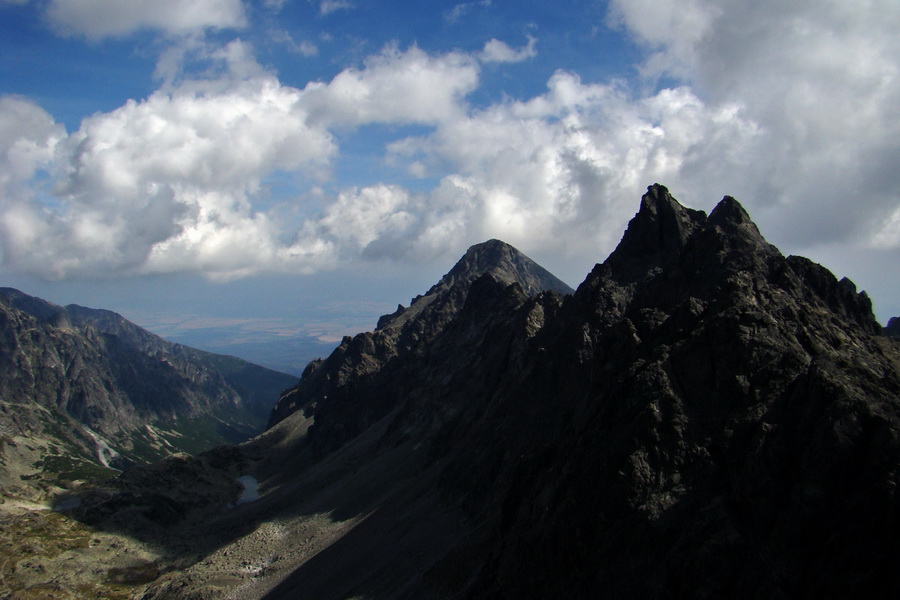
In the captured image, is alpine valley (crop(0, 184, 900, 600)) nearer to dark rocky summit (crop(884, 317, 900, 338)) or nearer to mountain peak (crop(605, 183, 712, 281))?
mountain peak (crop(605, 183, 712, 281))

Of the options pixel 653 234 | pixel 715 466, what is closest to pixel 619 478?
pixel 715 466

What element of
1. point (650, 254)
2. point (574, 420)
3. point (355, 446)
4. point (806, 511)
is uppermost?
point (650, 254)

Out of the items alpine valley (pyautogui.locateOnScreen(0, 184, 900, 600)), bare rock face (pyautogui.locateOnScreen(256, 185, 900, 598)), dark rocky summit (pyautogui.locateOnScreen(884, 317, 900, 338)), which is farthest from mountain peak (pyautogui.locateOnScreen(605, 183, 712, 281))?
dark rocky summit (pyautogui.locateOnScreen(884, 317, 900, 338))

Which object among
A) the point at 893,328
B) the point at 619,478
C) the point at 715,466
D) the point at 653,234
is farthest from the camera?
the point at 893,328

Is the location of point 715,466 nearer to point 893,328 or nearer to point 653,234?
point 653,234

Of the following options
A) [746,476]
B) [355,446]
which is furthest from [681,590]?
[355,446]

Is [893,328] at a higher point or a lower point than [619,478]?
higher

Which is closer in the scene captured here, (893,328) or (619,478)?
(619,478)

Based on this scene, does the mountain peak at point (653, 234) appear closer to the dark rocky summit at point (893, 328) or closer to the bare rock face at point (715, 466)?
the bare rock face at point (715, 466)

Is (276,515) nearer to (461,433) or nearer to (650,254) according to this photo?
(461,433)

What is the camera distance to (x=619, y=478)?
51.9 m

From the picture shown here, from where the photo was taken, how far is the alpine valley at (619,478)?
41219mm

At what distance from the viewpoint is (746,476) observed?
44.9m

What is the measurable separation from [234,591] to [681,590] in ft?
280
